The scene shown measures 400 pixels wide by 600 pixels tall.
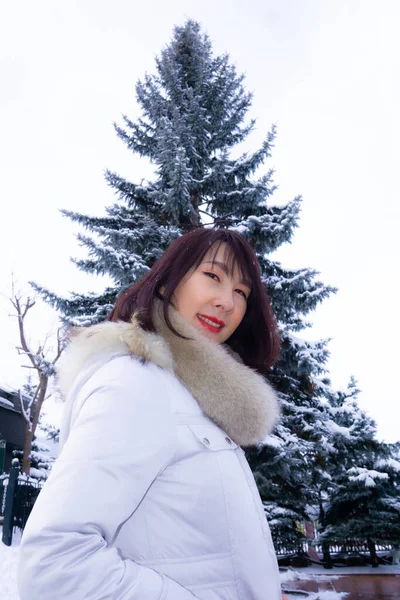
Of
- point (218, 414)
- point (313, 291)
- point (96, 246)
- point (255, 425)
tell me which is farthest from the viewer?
point (313, 291)

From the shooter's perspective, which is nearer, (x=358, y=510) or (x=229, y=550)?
(x=229, y=550)

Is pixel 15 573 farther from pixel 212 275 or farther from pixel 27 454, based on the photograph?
pixel 27 454

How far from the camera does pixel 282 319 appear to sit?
8742mm

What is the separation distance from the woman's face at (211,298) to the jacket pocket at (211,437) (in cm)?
57

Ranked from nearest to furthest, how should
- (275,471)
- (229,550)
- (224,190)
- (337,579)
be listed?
(229,550), (275,471), (224,190), (337,579)

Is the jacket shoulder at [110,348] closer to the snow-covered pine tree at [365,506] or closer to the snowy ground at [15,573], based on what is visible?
the snowy ground at [15,573]

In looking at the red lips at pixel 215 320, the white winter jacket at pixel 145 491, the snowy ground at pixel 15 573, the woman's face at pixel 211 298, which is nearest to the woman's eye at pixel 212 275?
the woman's face at pixel 211 298

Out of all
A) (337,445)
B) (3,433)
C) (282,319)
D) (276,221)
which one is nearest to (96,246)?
(276,221)

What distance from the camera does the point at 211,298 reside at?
194cm

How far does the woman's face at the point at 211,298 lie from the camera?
1917 mm

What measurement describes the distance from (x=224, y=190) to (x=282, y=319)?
11.1ft

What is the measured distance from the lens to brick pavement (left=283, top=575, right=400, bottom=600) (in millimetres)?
9165

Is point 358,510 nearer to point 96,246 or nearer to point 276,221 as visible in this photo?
point 276,221

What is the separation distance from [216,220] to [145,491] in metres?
8.11
